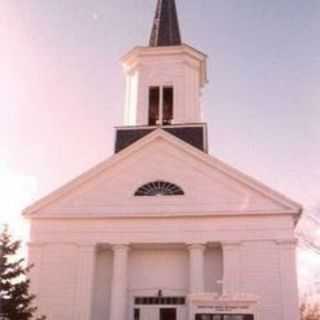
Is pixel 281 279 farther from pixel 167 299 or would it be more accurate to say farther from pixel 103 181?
pixel 103 181

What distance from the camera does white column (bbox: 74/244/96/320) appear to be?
64.3 feet

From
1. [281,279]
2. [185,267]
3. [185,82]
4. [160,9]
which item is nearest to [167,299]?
[185,267]

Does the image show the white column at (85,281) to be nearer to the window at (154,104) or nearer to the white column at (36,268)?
the white column at (36,268)

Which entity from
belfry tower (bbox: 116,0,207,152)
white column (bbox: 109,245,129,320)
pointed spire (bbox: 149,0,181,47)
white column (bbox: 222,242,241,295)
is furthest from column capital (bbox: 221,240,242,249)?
pointed spire (bbox: 149,0,181,47)

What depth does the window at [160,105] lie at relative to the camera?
24234 millimetres

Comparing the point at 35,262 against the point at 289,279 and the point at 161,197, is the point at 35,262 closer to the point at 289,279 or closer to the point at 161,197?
the point at 161,197

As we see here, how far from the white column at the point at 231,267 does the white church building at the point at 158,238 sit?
0.03m

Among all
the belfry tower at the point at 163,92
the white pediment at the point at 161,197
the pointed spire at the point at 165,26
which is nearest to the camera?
the white pediment at the point at 161,197

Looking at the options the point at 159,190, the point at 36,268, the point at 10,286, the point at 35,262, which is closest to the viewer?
the point at 10,286

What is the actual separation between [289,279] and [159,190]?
5.56 metres

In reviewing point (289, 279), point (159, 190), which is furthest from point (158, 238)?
point (289, 279)

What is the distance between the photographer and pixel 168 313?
66.4 ft

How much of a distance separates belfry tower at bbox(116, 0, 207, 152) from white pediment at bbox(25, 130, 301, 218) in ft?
5.92

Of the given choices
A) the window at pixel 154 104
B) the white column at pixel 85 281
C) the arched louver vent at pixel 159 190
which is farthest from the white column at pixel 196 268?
the window at pixel 154 104
